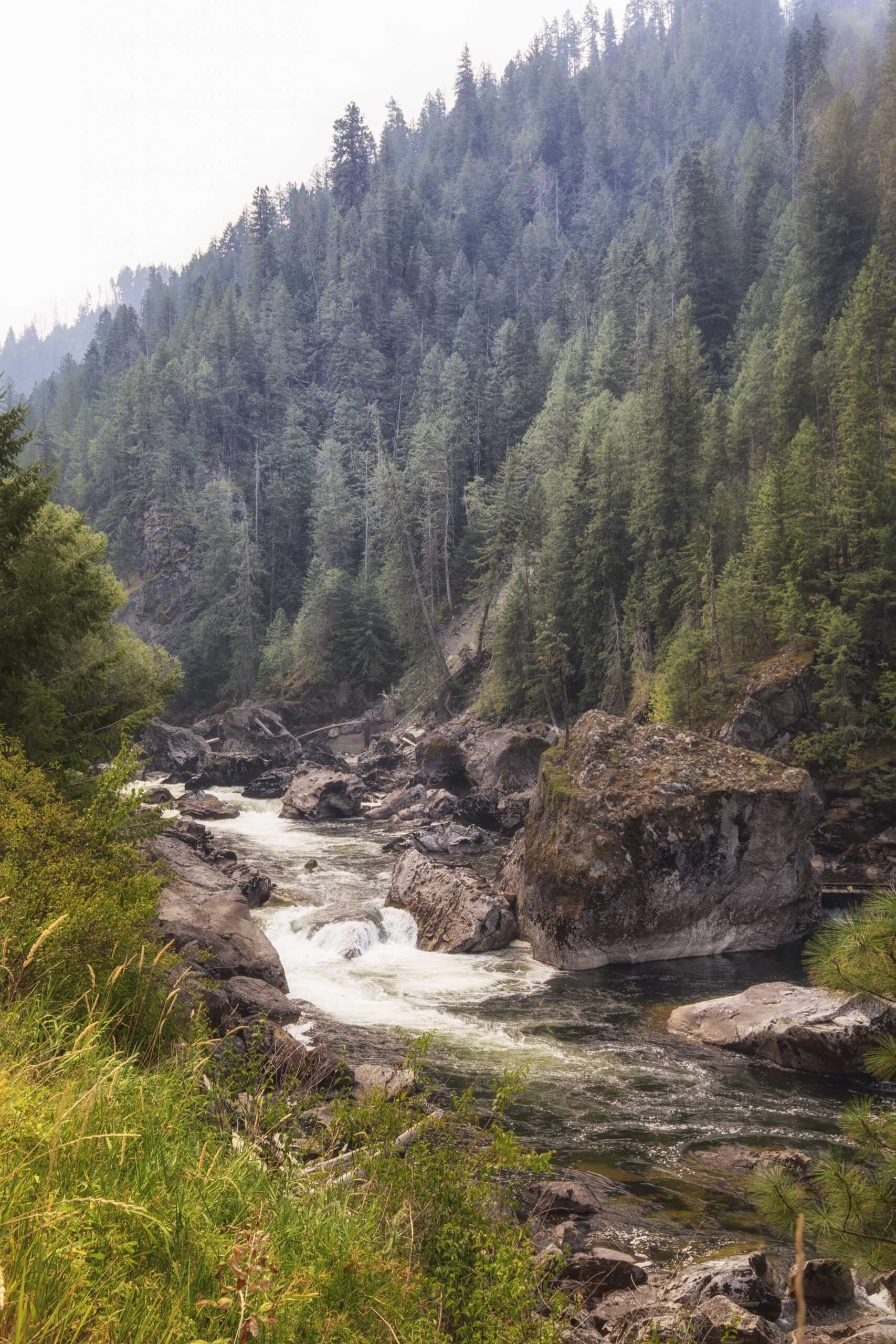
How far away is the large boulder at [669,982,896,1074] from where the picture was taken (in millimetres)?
14875

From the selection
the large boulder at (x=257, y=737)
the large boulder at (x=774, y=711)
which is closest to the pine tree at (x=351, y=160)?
the large boulder at (x=257, y=737)

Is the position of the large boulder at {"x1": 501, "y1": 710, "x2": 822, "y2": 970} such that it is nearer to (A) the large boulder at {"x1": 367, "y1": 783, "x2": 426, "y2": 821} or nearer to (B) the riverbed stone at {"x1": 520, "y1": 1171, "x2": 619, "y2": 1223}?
(B) the riverbed stone at {"x1": 520, "y1": 1171, "x2": 619, "y2": 1223}

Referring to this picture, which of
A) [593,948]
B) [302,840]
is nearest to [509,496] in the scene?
[302,840]

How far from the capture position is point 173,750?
53500 mm

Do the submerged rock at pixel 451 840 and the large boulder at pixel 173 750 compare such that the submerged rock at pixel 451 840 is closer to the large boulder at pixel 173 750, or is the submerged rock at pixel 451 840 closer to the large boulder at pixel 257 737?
the large boulder at pixel 257 737

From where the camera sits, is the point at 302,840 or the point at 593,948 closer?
the point at 593,948

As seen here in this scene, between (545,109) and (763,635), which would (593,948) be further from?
(545,109)

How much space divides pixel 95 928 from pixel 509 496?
51484 millimetres

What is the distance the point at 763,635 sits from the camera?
125 ft

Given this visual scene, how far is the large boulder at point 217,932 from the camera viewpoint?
595 inches

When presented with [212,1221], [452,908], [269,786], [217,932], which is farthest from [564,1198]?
[269,786]

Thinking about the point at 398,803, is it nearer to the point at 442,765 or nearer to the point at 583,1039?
the point at 442,765

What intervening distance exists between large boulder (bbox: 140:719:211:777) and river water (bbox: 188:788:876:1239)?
90.6 ft

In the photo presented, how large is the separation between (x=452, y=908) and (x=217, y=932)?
24.7 feet
